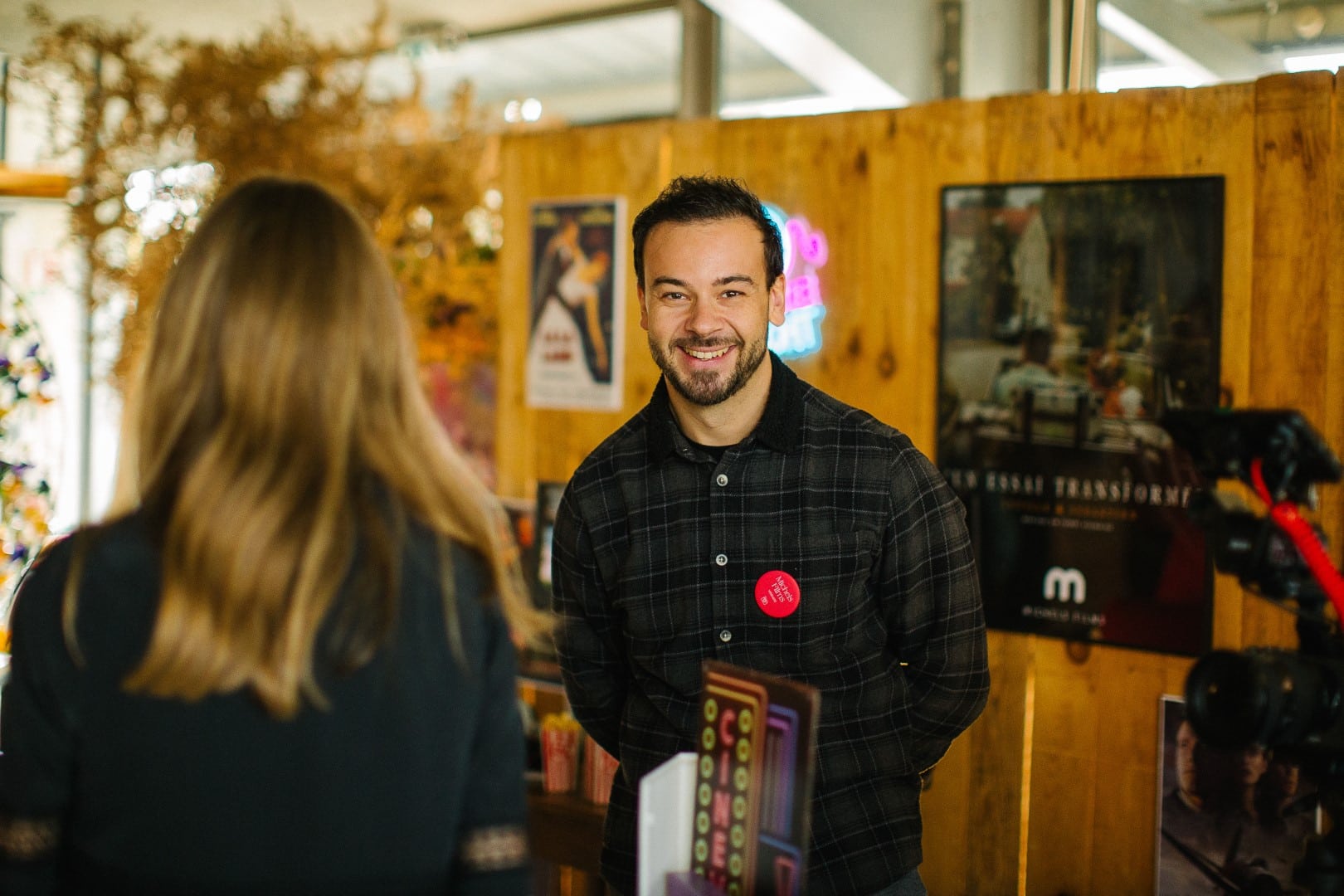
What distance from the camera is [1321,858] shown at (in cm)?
135

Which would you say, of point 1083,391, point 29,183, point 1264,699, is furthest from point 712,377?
point 29,183

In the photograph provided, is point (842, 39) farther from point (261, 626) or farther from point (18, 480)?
point (261, 626)

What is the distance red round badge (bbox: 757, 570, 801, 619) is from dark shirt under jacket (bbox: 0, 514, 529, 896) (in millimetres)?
873

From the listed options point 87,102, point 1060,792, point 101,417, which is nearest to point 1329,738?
point 1060,792

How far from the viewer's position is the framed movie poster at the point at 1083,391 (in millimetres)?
2482

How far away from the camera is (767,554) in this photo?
1949 millimetres

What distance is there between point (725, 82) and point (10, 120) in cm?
411

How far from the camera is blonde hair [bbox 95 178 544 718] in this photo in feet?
3.42

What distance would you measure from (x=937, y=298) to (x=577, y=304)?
1.05 meters

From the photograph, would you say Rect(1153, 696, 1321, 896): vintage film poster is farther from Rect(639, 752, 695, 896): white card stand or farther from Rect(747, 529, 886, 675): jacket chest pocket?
Rect(639, 752, 695, 896): white card stand

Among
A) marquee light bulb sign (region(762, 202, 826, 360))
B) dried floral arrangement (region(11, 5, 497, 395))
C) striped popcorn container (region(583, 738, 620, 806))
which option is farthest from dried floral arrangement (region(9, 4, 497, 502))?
striped popcorn container (region(583, 738, 620, 806))

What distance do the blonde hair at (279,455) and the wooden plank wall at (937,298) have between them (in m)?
1.81

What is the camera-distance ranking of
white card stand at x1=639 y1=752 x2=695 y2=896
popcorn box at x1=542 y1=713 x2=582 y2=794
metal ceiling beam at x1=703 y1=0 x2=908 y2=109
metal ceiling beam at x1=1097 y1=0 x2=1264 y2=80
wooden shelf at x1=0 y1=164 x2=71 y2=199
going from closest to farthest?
white card stand at x1=639 y1=752 x2=695 y2=896 → metal ceiling beam at x1=1097 y1=0 x2=1264 y2=80 → popcorn box at x1=542 y1=713 x2=582 y2=794 → metal ceiling beam at x1=703 y1=0 x2=908 y2=109 → wooden shelf at x1=0 y1=164 x2=71 y2=199

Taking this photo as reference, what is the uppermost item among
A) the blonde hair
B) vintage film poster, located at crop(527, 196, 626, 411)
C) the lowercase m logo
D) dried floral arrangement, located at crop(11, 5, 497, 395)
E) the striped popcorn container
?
dried floral arrangement, located at crop(11, 5, 497, 395)
